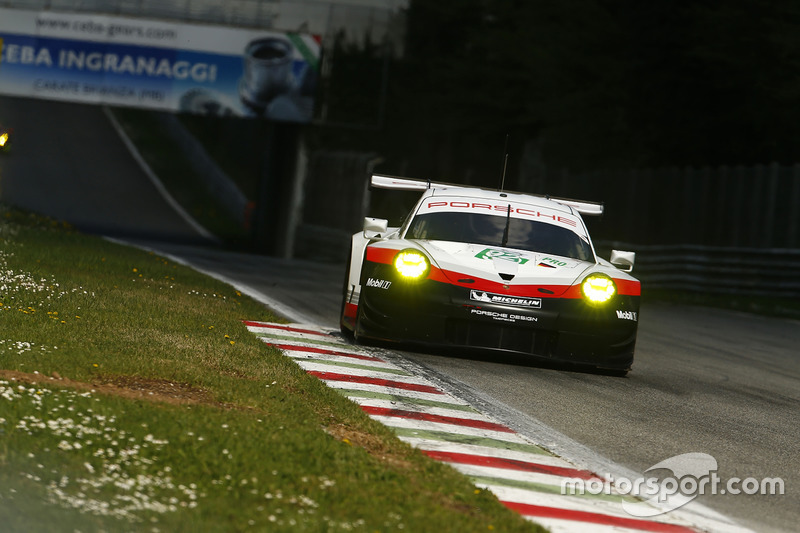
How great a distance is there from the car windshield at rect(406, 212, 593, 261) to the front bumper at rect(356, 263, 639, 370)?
0.98 metres

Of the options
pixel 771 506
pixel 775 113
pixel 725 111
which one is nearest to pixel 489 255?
pixel 771 506

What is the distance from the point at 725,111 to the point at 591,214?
25111 mm

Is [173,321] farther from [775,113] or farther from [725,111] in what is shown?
[725,111]

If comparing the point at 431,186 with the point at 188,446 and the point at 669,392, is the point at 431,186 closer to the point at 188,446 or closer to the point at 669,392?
the point at 669,392

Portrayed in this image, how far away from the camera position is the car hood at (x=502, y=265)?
980 centimetres

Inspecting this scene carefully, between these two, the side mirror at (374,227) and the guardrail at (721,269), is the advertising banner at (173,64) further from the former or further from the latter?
the side mirror at (374,227)

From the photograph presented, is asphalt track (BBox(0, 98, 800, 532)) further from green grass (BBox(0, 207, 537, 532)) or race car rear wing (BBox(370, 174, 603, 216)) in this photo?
race car rear wing (BBox(370, 174, 603, 216))

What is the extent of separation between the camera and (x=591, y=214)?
12.0m

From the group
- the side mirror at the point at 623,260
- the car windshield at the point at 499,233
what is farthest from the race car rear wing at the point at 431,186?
the side mirror at the point at 623,260

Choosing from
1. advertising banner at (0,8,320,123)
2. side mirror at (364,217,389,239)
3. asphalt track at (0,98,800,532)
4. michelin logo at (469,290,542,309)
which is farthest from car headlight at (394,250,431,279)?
advertising banner at (0,8,320,123)

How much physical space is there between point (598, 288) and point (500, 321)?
0.83 m

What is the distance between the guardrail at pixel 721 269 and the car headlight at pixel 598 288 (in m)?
13.7

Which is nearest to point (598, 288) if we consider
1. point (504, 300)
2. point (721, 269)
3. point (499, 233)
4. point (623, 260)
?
point (504, 300)

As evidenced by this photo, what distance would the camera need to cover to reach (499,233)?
1079cm
